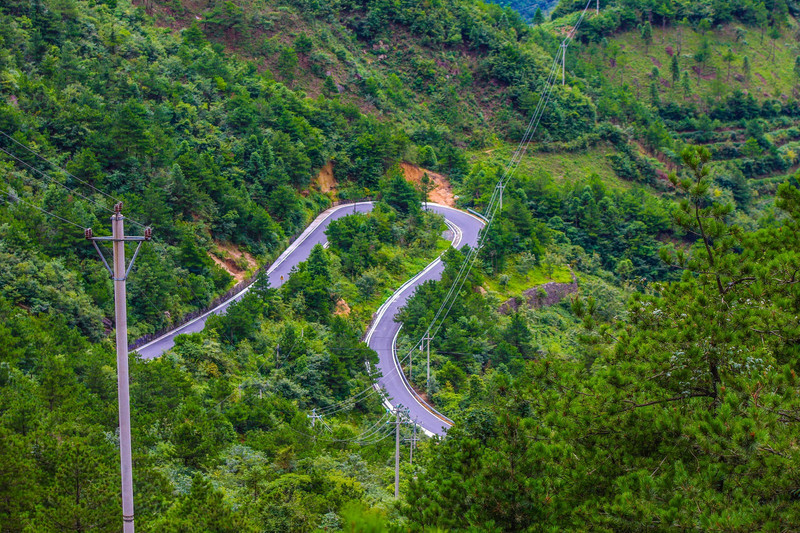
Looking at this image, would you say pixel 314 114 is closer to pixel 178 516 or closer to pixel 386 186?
pixel 386 186

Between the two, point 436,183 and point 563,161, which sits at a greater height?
point 436,183

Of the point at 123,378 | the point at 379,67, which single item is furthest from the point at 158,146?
the point at 379,67

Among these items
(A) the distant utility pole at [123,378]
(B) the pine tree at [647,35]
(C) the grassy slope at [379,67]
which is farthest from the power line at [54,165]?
(B) the pine tree at [647,35]

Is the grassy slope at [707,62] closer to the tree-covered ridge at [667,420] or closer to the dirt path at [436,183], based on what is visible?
the dirt path at [436,183]

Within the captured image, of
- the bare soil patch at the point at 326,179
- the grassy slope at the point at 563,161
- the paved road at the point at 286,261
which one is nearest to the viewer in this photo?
the paved road at the point at 286,261

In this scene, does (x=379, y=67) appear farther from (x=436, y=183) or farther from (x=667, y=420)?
(x=667, y=420)

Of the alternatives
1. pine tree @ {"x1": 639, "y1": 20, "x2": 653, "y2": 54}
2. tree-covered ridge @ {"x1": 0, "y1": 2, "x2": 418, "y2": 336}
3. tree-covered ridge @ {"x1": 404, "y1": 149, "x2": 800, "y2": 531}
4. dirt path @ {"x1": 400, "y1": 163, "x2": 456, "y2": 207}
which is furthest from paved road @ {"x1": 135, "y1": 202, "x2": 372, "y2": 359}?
pine tree @ {"x1": 639, "y1": 20, "x2": 653, "y2": 54}
